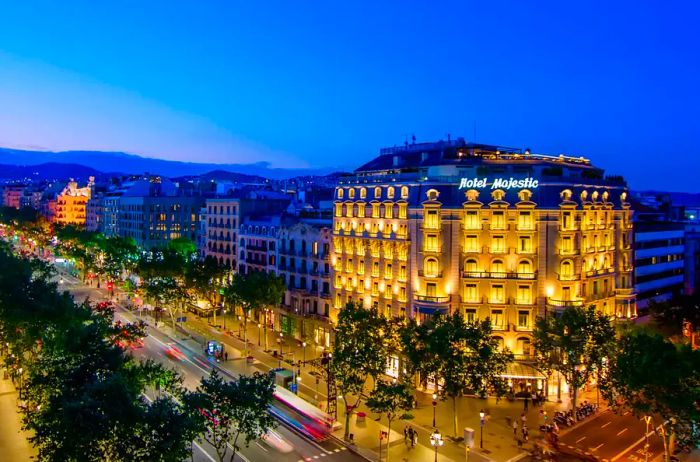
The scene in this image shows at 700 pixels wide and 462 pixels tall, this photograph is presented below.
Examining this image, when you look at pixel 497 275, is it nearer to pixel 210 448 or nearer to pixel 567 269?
pixel 567 269

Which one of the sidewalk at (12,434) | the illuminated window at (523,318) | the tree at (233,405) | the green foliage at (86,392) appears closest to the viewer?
the green foliage at (86,392)

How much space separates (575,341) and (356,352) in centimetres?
2270

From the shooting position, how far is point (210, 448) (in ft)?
166

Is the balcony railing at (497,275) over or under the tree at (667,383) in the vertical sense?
over

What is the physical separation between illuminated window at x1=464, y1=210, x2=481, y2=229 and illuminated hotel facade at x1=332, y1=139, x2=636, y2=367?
12cm

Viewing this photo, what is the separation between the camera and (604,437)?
56.0 metres

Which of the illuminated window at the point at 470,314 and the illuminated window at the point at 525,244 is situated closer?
the illuminated window at the point at 525,244

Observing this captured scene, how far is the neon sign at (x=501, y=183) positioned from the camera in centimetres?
6881

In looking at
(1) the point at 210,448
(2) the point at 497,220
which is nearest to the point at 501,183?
(2) the point at 497,220

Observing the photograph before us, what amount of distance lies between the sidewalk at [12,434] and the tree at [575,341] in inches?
1891

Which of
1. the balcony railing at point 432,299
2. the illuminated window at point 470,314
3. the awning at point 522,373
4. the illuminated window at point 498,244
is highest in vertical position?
the illuminated window at point 498,244

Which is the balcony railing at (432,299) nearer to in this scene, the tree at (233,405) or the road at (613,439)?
the road at (613,439)

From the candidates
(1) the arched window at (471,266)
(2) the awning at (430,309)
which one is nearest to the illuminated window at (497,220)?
(1) the arched window at (471,266)

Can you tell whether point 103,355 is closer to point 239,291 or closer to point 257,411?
point 257,411
